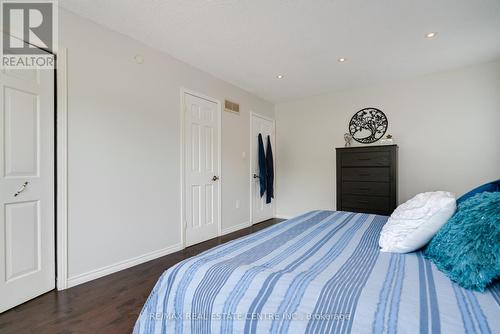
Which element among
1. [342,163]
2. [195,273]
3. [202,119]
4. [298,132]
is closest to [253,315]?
[195,273]

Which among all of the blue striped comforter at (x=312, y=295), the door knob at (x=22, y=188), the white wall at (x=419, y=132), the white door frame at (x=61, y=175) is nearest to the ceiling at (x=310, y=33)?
the white wall at (x=419, y=132)

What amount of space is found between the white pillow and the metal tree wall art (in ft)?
9.16

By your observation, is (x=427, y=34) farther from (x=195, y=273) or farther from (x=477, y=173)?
(x=195, y=273)

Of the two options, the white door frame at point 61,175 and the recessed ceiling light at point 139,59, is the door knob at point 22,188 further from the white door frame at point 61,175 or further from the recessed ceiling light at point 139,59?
the recessed ceiling light at point 139,59

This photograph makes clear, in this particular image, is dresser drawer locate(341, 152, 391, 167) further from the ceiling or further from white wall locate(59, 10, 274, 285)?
white wall locate(59, 10, 274, 285)

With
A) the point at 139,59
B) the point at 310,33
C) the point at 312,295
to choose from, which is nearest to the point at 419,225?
the point at 312,295

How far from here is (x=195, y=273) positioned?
100 centimetres

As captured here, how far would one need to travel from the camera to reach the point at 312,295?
791mm

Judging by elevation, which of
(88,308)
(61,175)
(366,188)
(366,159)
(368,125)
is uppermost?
(368,125)

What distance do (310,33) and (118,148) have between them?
2213 millimetres

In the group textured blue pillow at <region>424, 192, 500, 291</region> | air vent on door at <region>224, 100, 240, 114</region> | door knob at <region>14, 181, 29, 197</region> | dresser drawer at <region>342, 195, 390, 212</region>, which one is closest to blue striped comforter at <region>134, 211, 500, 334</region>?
textured blue pillow at <region>424, 192, 500, 291</region>

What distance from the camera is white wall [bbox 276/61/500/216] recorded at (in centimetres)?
303

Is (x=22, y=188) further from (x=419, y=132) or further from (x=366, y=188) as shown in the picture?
(x=419, y=132)

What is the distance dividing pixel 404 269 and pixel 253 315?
25.8 inches
